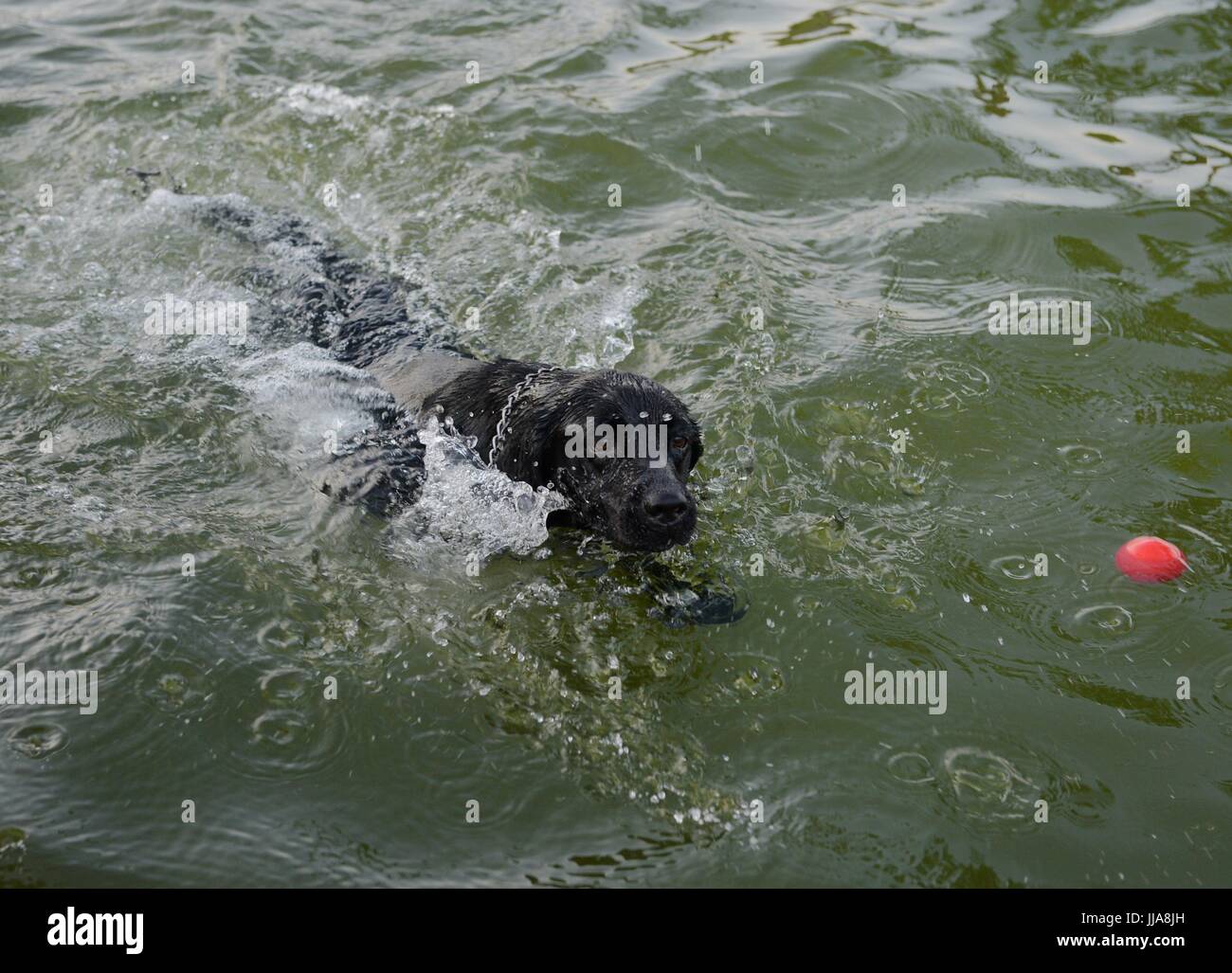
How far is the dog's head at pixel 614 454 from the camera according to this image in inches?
195

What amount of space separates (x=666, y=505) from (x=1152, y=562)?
2.31 meters

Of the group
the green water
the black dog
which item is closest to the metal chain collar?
the black dog

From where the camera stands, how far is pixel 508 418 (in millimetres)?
5375

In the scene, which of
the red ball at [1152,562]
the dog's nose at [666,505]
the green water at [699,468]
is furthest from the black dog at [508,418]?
the red ball at [1152,562]

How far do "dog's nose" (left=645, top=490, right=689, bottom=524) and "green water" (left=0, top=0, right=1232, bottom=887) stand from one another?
49 cm

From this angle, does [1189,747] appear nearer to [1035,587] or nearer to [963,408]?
[1035,587]

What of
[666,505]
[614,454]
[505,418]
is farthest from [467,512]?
[666,505]

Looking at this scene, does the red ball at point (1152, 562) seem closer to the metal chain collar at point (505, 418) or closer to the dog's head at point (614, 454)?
the dog's head at point (614, 454)

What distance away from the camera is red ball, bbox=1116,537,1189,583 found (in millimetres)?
5312

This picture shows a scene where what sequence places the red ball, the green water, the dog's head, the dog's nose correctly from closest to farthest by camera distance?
the green water
the dog's nose
the dog's head
the red ball

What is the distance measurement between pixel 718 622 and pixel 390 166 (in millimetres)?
5307

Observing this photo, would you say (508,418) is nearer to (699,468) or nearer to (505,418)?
(505,418)

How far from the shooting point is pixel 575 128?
30.6ft

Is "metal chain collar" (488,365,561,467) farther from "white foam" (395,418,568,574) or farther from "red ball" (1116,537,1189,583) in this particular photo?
"red ball" (1116,537,1189,583)
